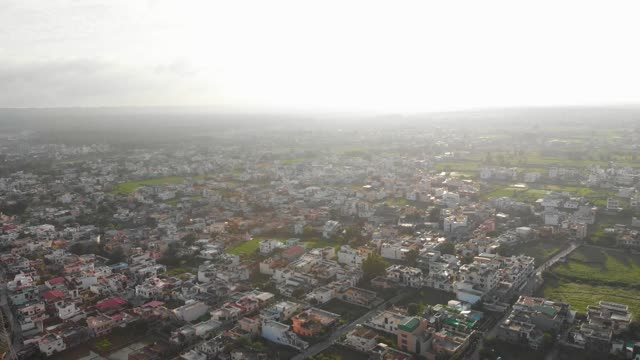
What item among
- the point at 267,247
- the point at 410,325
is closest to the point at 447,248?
the point at 267,247

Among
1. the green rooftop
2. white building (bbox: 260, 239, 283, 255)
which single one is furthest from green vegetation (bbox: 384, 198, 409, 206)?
the green rooftop

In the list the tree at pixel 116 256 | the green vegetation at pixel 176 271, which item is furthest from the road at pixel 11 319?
the green vegetation at pixel 176 271

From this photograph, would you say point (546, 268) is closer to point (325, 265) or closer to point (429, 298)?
point (429, 298)

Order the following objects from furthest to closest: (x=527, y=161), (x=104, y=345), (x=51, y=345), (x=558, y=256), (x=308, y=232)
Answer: (x=527, y=161) < (x=308, y=232) < (x=558, y=256) < (x=104, y=345) < (x=51, y=345)

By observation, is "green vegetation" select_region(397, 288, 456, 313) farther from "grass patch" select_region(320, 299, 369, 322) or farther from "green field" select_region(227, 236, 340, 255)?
"green field" select_region(227, 236, 340, 255)

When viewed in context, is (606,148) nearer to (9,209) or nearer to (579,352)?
(579,352)

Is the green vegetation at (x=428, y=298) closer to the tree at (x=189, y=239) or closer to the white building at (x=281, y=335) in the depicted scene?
the white building at (x=281, y=335)
